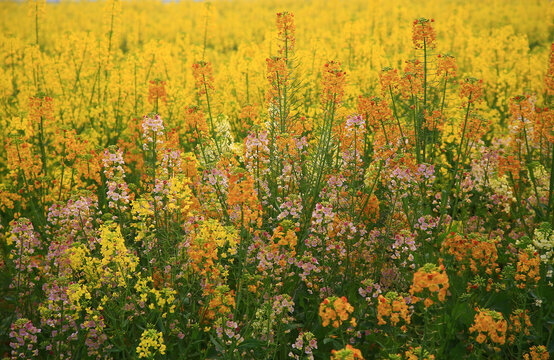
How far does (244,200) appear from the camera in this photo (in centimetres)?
308

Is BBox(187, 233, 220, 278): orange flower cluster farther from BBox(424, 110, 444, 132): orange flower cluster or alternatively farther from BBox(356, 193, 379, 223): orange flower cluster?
BBox(424, 110, 444, 132): orange flower cluster

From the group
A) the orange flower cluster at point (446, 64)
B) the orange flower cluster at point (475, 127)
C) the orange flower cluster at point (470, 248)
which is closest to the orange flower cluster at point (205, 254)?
the orange flower cluster at point (470, 248)

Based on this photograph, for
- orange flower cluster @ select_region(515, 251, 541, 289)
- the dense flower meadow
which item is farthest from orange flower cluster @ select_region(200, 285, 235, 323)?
orange flower cluster @ select_region(515, 251, 541, 289)

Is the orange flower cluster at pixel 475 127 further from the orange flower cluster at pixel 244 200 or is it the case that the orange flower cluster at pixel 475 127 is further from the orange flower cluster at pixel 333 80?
the orange flower cluster at pixel 244 200

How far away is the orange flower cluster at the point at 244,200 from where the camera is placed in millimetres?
3031

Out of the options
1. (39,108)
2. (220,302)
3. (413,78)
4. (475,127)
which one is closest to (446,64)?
(413,78)

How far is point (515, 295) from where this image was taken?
3.72 m

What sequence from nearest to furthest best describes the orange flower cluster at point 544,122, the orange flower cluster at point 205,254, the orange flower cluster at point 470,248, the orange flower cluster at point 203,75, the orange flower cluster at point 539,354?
the orange flower cluster at point 539,354
the orange flower cluster at point 205,254
the orange flower cluster at point 470,248
the orange flower cluster at point 544,122
the orange flower cluster at point 203,75

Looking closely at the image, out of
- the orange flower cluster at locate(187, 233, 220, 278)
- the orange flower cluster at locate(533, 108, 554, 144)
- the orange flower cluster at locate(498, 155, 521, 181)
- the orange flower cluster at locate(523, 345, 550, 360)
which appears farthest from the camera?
the orange flower cluster at locate(533, 108, 554, 144)

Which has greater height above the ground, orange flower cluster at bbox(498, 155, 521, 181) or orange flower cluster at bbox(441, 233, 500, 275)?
orange flower cluster at bbox(498, 155, 521, 181)

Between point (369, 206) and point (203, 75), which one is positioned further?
point (203, 75)

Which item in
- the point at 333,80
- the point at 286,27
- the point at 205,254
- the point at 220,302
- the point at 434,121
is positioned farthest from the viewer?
the point at 286,27

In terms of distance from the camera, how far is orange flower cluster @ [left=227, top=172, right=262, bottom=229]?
3.03 metres

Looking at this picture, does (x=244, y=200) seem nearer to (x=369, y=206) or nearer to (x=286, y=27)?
(x=369, y=206)
